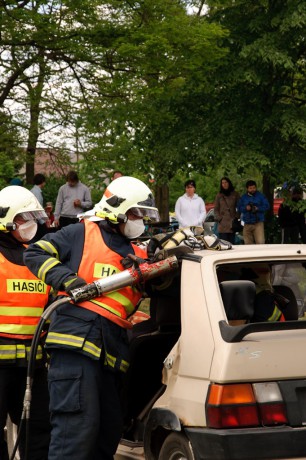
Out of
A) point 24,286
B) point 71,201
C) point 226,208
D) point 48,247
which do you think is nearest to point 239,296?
point 48,247

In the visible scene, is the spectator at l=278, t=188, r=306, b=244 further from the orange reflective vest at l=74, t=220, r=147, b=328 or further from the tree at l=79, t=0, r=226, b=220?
the orange reflective vest at l=74, t=220, r=147, b=328

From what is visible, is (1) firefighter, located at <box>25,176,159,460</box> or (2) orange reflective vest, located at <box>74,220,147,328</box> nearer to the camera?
(1) firefighter, located at <box>25,176,159,460</box>

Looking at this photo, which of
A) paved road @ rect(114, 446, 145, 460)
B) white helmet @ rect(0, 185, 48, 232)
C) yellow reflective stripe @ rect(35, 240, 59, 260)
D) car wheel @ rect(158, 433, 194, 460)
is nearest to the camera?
car wheel @ rect(158, 433, 194, 460)

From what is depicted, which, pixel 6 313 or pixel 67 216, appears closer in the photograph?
pixel 6 313

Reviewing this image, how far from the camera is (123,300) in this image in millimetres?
5027

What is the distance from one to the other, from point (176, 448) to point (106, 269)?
0.95 meters

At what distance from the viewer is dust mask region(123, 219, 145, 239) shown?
516 centimetres

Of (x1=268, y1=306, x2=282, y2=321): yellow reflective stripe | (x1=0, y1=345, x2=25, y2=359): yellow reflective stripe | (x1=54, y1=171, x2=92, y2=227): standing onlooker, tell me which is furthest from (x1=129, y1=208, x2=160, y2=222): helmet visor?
(x1=54, y1=171, x2=92, y2=227): standing onlooker

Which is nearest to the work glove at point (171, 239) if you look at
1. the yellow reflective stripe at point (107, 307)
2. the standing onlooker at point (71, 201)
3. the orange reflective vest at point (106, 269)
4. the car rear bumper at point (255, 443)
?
the orange reflective vest at point (106, 269)

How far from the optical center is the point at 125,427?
5.68m

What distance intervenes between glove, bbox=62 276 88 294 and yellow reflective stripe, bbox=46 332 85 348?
22cm

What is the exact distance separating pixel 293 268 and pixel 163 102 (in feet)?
45.7

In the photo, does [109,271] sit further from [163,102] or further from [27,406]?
[163,102]

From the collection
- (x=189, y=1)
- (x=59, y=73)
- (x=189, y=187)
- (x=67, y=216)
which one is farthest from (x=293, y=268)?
(x=189, y=1)
